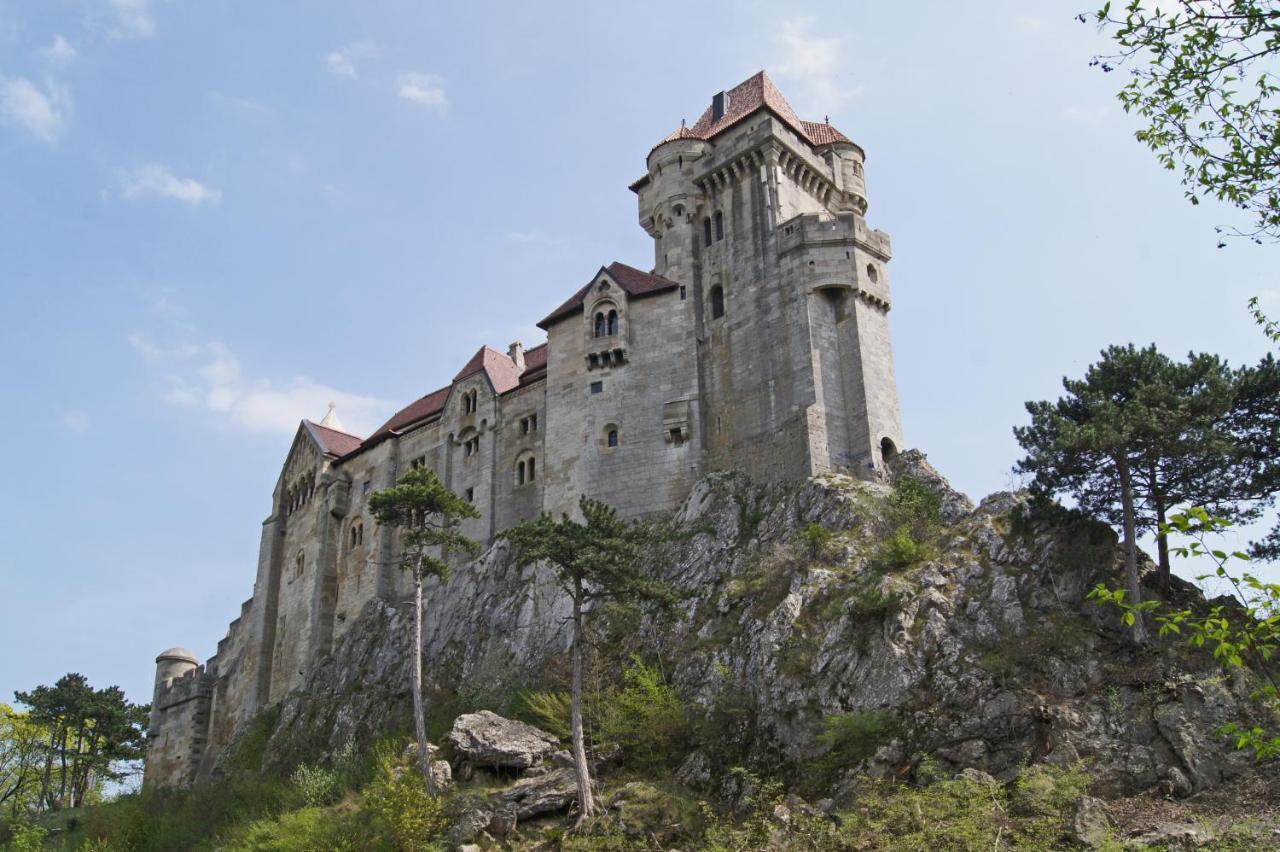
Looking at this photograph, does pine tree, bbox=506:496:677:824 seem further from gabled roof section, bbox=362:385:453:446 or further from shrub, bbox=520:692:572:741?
gabled roof section, bbox=362:385:453:446

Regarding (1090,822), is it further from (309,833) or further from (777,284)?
(777,284)

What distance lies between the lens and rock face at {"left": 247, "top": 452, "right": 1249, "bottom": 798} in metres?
31.7

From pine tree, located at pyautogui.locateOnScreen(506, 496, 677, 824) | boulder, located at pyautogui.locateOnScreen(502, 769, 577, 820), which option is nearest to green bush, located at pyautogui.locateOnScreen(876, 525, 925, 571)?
pine tree, located at pyautogui.locateOnScreen(506, 496, 677, 824)

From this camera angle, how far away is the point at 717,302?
55.4m

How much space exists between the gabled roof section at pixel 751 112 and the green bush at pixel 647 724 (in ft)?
101

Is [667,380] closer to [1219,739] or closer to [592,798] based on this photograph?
[592,798]

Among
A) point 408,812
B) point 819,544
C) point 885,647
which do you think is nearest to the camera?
point 408,812

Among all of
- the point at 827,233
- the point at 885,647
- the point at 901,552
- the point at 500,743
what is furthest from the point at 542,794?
the point at 827,233

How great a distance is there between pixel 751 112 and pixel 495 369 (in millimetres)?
19669

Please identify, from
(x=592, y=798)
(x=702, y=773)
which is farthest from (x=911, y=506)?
(x=592, y=798)

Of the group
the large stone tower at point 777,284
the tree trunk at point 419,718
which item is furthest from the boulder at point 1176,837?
the large stone tower at point 777,284

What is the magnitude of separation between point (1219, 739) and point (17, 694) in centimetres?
7087

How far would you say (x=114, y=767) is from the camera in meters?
75.8

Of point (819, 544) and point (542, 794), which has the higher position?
point (819, 544)
